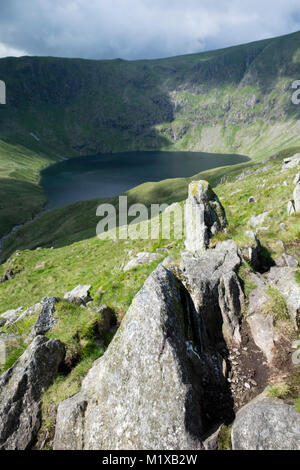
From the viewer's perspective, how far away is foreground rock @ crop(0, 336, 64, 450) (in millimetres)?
7074

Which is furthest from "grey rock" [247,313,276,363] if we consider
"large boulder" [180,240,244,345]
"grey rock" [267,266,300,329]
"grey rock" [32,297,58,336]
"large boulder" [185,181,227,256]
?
"grey rock" [32,297,58,336]

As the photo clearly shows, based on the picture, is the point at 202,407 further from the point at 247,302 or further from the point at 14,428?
the point at 14,428

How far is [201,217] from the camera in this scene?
18281 mm

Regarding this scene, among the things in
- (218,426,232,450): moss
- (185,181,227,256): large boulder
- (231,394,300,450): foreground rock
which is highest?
(185,181,227,256): large boulder

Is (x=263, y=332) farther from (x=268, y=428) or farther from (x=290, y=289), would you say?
(x=268, y=428)

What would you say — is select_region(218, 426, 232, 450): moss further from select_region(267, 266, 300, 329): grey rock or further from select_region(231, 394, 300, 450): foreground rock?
select_region(267, 266, 300, 329): grey rock

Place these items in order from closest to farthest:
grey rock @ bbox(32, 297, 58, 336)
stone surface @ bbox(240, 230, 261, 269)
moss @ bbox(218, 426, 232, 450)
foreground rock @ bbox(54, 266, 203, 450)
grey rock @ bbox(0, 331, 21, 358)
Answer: moss @ bbox(218, 426, 232, 450)
foreground rock @ bbox(54, 266, 203, 450)
grey rock @ bbox(0, 331, 21, 358)
grey rock @ bbox(32, 297, 58, 336)
stone surface @ bbox(240, 230, 261, 269)

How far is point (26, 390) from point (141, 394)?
377cm

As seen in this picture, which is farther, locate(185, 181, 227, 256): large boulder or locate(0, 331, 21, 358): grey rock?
locate(185, 181, 227, 256): large boulder

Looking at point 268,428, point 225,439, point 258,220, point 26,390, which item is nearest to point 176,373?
point 225,439

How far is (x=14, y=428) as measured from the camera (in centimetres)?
717

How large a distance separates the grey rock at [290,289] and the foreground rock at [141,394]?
453 cm

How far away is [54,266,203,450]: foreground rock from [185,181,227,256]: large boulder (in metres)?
9.91

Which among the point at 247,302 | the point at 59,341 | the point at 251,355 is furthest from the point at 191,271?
the point at 59,341
